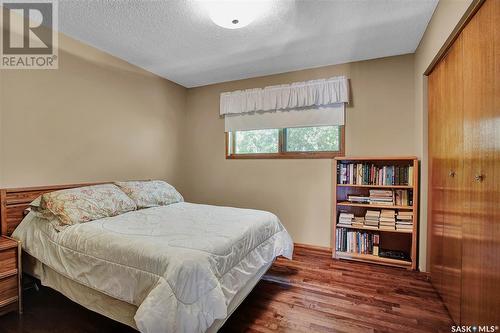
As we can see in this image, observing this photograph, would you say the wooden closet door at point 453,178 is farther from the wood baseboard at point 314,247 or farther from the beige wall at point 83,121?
the beige wall at point 83,121

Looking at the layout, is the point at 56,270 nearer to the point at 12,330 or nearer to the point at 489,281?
the point at 12,330

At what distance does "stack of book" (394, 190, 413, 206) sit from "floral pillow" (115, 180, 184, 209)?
8.54ft

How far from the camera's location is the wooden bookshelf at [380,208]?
253 centimetres

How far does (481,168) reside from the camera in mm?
1312

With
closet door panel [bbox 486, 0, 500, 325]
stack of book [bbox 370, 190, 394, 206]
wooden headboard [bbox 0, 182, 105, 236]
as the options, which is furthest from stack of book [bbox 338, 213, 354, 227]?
wooden headboard [bbox 0, 182, 105, 236]

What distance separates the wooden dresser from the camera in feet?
5.62

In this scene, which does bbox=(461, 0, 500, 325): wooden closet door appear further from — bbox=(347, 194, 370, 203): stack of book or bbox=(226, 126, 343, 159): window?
bbox=(226, 126, 343, 159): window

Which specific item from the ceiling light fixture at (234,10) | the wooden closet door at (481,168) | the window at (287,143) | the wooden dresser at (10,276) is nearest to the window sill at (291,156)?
the window at (287,143)

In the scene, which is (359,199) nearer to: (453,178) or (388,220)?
(388,220)

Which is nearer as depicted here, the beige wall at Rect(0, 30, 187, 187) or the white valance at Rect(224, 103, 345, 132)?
the beige wall at Rect(0, 30, 187, 187)

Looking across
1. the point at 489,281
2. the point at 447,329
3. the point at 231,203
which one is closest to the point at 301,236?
the point at 231,203

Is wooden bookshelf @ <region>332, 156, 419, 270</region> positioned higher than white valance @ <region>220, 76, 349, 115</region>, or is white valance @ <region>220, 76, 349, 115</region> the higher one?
white valance @ <region>220, 76, 349, 115</region>

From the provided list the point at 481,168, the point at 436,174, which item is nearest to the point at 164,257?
the point at 481,168

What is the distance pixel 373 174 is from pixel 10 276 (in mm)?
3462
